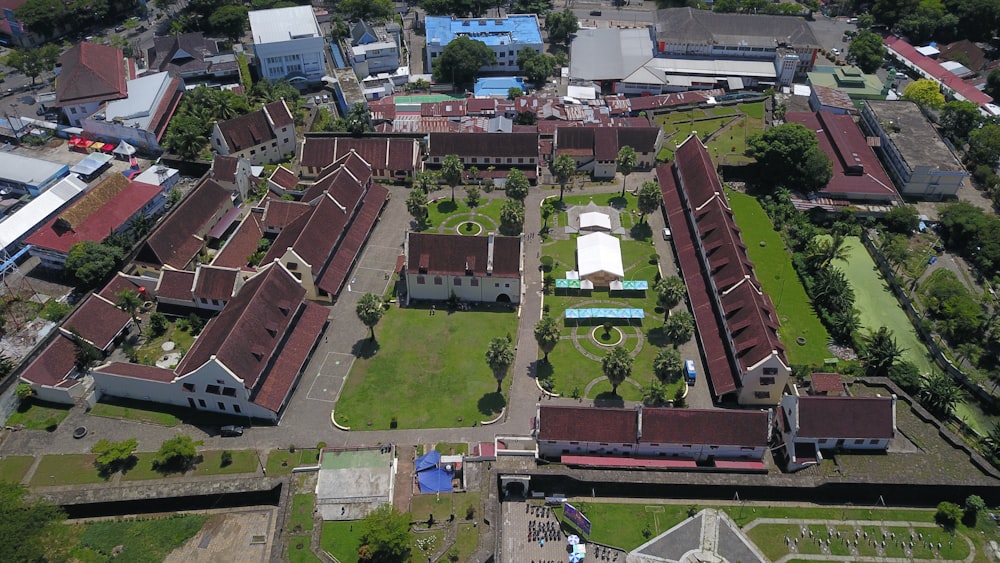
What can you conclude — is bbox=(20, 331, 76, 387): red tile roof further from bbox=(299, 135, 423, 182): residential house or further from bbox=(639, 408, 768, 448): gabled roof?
bbox=(639, 408, 768, 448): gabled roof

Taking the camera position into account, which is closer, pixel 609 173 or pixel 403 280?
pixel 403 280

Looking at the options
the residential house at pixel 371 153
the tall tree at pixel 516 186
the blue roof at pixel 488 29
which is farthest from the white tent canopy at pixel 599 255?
the blue roof at pixel 488 29

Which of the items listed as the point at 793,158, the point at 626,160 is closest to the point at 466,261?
the point at 626,160

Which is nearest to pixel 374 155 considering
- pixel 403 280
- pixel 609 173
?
pixel 403 280

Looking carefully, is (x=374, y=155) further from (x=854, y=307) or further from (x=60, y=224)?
(x=854, y=307)

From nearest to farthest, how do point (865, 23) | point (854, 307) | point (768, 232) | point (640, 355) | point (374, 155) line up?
point (640, 355) → point (854, 307) → point (768, 232) → point (374, 155) → point (865, 23)
